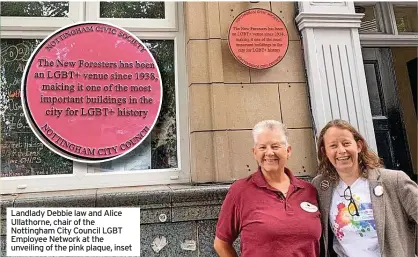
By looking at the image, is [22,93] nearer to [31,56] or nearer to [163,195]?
[31,56]

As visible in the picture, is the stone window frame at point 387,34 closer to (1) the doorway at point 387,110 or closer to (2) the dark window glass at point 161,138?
(1) the doorway at point 387,110

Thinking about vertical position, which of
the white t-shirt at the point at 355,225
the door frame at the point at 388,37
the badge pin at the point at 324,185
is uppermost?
the door frame at the point at 388,37

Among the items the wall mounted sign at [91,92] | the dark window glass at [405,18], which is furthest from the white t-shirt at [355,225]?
the dark window glass at [405,18]

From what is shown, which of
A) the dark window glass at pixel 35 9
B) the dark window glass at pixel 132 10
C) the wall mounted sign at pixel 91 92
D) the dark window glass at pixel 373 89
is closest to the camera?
the wall mounted sign at pixel 91 92

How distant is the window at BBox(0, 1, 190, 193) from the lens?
336 centimetres

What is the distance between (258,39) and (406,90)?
2549 mm

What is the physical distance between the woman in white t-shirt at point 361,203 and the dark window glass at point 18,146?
2.44 meters

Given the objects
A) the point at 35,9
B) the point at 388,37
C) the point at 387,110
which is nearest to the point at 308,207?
the point at 387,110

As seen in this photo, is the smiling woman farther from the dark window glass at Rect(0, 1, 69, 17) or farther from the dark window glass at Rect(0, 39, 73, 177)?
the dark window glass at Rect(0, 1, 69, 17)

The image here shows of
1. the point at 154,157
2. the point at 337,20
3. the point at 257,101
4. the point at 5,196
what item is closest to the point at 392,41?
the point at 337,20

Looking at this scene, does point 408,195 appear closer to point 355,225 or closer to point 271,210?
point 355,225

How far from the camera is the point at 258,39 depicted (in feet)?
11.6

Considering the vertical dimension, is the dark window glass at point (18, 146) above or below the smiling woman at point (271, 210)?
above

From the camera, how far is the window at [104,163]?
11.0 ft
